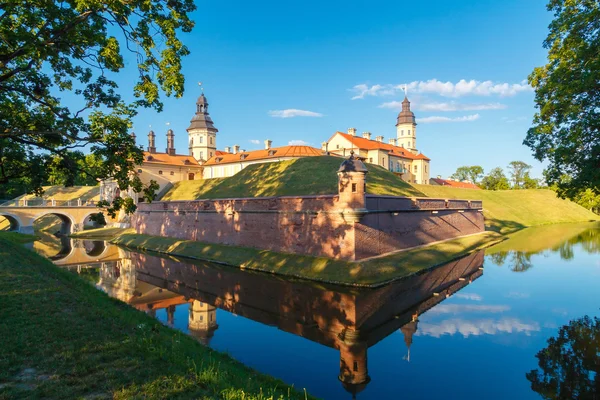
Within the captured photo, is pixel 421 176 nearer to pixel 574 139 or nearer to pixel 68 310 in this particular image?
pixel 574 139

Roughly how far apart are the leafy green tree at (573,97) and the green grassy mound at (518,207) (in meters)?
35.1

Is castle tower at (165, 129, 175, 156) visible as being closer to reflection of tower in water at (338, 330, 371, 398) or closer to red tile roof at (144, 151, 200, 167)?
red tile roof at (144, 151, 200, 167)

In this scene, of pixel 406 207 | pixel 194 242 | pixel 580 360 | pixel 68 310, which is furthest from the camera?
pixel 194 242

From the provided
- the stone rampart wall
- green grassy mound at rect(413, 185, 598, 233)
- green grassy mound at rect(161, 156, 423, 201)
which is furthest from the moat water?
green grassy mound at rect(413, 185, 598, 233)

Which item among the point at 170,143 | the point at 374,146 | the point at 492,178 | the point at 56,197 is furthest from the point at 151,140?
the point at 492,178

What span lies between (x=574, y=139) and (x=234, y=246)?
20.6 meters

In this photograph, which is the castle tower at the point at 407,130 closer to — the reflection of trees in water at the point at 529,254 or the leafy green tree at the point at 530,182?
the leafy green tree at the point at 530,182

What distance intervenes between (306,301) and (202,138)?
195 ft

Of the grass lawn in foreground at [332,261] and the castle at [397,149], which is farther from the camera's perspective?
the castle at [397,149]

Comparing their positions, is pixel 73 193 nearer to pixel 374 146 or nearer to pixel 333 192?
pixel 374 146

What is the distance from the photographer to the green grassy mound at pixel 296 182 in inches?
1244

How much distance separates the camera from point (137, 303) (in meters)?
15.9

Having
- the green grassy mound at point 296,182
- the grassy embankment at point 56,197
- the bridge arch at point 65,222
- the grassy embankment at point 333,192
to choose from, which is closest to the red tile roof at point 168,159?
the grassy embankment at point 333,192

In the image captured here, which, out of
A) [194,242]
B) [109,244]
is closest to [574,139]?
[194,242]
